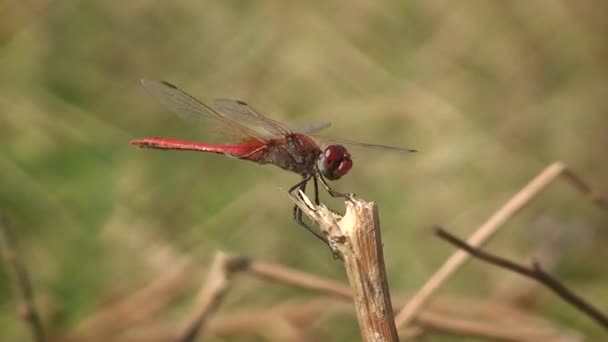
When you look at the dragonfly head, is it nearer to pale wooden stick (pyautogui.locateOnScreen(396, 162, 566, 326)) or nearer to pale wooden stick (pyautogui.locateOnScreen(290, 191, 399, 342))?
pale wooden stick (pyautogui.locateOnScreen(396, 162, 566, 326))

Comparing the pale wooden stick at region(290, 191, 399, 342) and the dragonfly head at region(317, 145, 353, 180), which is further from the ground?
the dragonfly head at region(317, 145, 353, 180)

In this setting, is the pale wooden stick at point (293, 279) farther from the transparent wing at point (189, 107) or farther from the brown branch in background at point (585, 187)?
the brown branch in background at point (585, 187)

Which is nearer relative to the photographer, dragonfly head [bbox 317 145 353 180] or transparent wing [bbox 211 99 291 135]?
dragonfly head [bbox 317 145 353 180]

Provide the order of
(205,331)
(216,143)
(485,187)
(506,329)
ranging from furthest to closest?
1. (485,187)
2. (205,331)
3. (506,329)
4. (216,143)

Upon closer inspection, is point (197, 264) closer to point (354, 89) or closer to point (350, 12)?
point (354, 89)

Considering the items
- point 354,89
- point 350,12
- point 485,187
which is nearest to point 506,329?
point 485,187

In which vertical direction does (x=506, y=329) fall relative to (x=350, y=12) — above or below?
below

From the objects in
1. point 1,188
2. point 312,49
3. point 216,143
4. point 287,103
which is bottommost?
point 216,143

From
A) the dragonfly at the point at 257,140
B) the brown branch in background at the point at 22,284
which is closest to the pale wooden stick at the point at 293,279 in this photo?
the dragonfly at the point at 257,140

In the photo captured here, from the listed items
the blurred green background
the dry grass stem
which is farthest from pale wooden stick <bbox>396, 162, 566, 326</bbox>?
the dry grass stem
